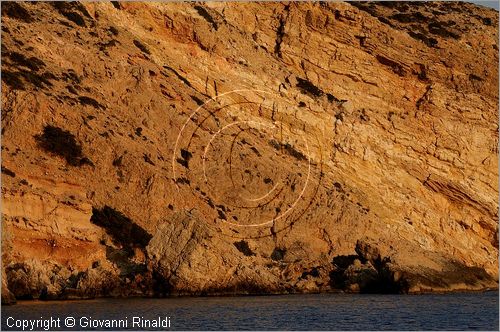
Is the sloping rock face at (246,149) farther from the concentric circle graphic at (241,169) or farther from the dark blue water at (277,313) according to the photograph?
the dark blue water at (277,313)

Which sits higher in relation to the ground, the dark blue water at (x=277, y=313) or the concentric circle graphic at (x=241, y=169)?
the concentric circle graphic at (x=241, y=169)

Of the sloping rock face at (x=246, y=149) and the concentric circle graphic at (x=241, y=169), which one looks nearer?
the sloping rock face at (x=246, y=149)

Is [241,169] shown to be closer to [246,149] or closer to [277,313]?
[246,149]

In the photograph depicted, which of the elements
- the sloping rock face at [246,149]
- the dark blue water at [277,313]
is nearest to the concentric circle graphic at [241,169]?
the sloping rock face at [246,149]

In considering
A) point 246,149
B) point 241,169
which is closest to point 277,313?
point 241,169

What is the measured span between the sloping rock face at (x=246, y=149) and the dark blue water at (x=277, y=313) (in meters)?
2.31

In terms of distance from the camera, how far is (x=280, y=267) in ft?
139

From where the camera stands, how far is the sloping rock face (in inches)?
1528

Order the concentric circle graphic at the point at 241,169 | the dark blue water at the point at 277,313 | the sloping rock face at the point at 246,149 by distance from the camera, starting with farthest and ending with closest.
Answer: the concentric circle graphic at the point at 241,169, the sloping rock face at the point at 246,149, the dark blue water at the point at 277,313

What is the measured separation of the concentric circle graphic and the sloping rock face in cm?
9

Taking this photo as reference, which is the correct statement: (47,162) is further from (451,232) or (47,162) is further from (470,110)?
(470,110)

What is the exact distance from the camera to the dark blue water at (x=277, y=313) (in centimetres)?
3070

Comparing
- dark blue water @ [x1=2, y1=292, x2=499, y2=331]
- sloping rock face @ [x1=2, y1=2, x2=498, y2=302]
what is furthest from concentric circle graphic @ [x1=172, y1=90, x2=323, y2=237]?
dark blue water @ [x1=2, y1=292, x2=499, y2=331]

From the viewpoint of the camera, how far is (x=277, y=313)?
33531 millimetres
